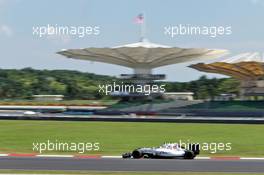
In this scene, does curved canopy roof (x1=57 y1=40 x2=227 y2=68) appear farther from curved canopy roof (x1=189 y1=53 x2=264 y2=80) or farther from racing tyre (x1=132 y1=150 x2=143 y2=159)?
racing tyre (x1=132 y1=150 x2=143 y2=159)

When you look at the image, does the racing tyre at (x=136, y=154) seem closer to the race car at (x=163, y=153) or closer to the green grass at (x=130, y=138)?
the race car at (x=163, y=153)

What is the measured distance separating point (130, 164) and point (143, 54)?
3059 inches

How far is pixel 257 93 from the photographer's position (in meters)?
102

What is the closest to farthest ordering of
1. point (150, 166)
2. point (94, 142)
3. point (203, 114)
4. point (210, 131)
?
point (150, 166), point (94, 142), point (210, 131), point (203, 114)

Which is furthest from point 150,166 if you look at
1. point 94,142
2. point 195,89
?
point 195,89

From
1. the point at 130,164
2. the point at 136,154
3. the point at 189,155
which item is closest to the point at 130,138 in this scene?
the point at 189,155

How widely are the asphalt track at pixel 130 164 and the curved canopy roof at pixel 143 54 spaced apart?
232ft

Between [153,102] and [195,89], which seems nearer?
[153,102]

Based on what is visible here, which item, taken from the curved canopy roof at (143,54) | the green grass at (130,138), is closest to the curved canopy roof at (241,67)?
the curved canopy roof at (143,54)

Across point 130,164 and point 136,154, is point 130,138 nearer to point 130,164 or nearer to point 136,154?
point 136,154

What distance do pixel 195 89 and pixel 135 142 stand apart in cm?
11672

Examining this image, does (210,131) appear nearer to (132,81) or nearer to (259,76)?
(259,76)

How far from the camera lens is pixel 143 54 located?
10194 centimetres

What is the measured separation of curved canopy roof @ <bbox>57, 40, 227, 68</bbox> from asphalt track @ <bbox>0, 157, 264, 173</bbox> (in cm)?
7069
